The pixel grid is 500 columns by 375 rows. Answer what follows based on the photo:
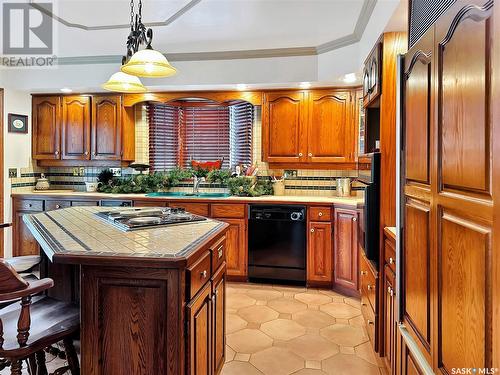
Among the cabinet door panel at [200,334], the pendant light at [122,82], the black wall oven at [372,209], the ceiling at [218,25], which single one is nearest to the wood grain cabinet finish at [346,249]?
the black wall oven at [372,209]

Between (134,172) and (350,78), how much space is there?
10.1ft

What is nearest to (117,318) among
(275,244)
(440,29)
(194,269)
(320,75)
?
(194,269)

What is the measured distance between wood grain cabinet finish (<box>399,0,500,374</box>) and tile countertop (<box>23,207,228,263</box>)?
0.91 meters

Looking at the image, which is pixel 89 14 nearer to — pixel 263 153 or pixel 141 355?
pixel 263 153

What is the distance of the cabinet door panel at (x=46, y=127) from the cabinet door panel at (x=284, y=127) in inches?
109

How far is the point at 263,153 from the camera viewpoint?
4.31 meters

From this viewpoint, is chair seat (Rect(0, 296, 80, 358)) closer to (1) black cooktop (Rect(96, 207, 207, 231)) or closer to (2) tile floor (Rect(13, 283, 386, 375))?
(1) black cooktop (Rect(96, 207, 207, 231))

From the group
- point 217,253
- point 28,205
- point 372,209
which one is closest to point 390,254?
point 372,209

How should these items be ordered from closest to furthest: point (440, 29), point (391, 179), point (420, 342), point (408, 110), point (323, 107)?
point (440, 29) < point (420, 342) < point (408, 110) < point (391, 179) < point (323, 107)

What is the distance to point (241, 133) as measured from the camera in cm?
480

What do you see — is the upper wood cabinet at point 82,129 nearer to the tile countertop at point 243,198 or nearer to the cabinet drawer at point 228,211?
the tile countertop at point 243,198

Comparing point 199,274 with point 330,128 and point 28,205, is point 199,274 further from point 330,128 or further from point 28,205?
point 28,205

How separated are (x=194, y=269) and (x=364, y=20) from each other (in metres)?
2.61

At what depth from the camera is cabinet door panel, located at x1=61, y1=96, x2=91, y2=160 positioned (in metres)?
4.70
